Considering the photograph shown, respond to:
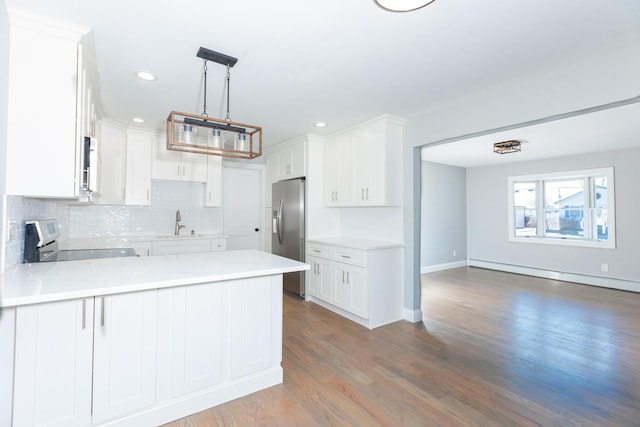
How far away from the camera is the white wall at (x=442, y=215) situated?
20.4ft

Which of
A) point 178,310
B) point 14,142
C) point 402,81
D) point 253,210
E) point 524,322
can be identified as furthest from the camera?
point 253,210

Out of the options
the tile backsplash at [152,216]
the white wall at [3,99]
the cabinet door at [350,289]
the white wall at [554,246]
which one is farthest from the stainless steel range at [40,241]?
the white wall at [554,246]

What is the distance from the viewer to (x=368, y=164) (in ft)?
12.0

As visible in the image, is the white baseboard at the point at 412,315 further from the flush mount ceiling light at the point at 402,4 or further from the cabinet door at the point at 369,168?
the flush mount ceiling light at the point at 402,4

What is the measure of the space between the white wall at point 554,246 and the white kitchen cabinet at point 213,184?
5468mm

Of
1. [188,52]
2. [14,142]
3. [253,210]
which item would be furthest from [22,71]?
[253,210]

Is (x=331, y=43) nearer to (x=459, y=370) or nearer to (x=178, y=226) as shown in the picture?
(x=459, y=370)

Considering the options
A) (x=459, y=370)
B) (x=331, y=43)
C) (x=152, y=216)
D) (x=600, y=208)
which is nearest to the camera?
(x=331, y=43)

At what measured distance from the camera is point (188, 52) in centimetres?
210

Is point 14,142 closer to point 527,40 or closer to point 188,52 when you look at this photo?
point 188,52

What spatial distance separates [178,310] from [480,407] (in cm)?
201

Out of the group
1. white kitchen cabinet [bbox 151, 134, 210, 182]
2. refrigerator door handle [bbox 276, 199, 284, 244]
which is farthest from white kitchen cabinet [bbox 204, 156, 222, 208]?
refrigerator door handle [bbox 276, 199, 284, 244]

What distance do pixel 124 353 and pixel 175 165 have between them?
10.5 feet

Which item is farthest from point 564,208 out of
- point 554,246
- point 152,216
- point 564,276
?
point 152,216
